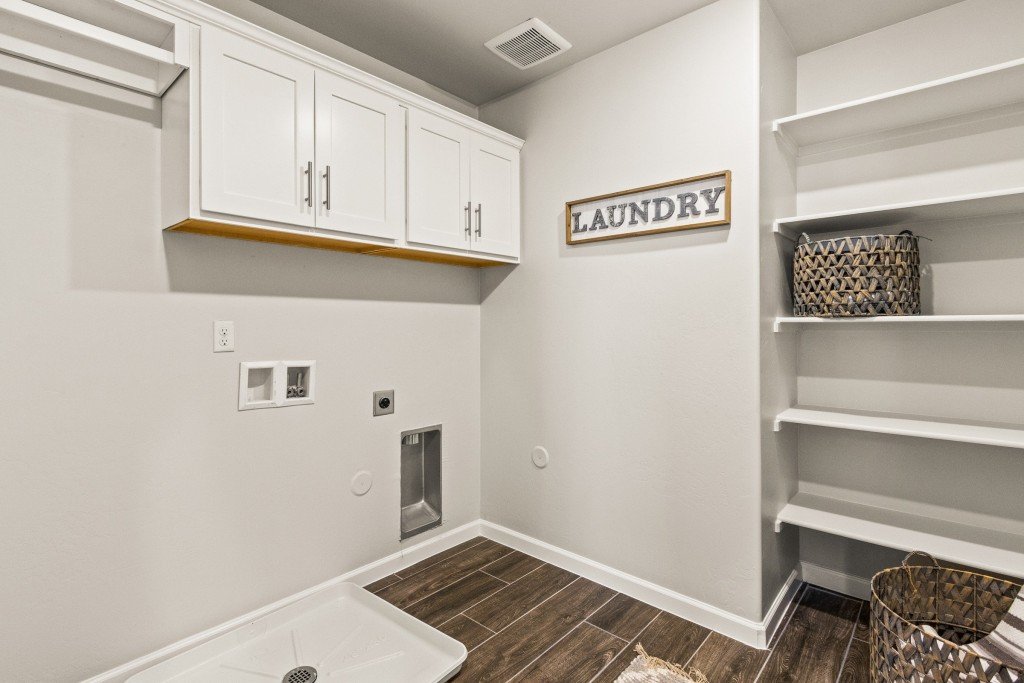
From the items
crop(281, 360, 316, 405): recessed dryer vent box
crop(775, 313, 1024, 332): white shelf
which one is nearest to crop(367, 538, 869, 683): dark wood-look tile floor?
crop(281, 360, 316, 405): recessed dryer vent box

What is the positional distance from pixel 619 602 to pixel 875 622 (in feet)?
3.53

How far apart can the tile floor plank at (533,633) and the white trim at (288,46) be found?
89.4 inches

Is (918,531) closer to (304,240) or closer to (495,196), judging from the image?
(495,196)

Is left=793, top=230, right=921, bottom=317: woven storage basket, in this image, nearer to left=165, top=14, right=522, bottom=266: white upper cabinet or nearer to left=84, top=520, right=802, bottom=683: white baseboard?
left=84, top=520, right=802, bottom=683: white baseboard

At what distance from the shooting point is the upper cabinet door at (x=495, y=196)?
2.61 meters

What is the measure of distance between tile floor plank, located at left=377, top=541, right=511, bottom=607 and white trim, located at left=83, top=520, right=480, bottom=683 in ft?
0.33

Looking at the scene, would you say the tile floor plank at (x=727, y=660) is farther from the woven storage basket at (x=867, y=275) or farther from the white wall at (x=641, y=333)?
the woven storage basket at (x=867, y=275)

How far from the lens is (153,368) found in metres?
1.89

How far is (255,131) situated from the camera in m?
1.80

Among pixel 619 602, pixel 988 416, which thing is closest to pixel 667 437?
pixel 619 602

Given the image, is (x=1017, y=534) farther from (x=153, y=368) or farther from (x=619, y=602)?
(x=153, y=368)

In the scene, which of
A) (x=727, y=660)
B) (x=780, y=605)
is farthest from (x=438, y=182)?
(x=780, y=605)

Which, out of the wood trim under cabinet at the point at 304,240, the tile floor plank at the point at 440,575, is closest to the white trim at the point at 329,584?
the tile floor plank at the point at 440,575

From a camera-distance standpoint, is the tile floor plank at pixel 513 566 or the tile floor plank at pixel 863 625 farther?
the tile floor plank at pixel 513 566
